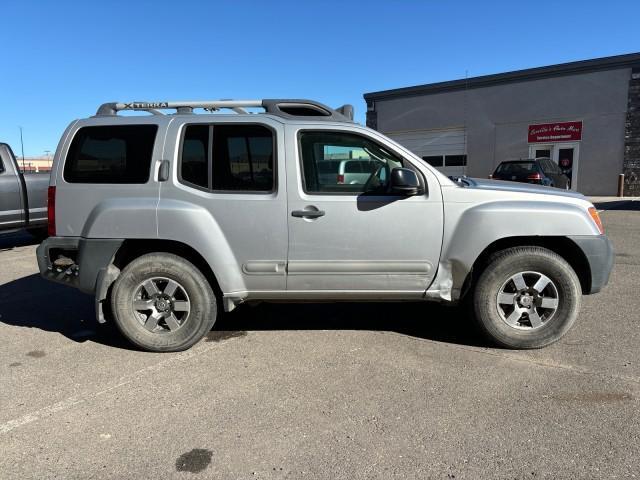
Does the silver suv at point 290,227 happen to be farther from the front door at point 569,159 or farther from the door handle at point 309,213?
the front door at point 569,159

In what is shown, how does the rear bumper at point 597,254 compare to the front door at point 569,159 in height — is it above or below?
below

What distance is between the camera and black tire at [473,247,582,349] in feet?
12.8

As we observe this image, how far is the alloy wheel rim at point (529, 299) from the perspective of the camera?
12.9ft

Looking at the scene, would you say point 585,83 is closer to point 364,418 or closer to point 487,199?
point 487,199

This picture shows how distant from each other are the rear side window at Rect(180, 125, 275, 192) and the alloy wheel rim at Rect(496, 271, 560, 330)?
2.15 meters

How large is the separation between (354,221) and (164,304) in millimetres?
1744

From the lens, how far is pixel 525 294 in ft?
13.1

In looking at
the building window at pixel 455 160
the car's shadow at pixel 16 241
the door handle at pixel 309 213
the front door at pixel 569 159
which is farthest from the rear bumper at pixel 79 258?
the building window at pixel 455 160

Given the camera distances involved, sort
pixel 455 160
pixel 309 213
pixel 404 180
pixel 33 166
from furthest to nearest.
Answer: pixel 33 166 < pixel 455 160 < pixel 309 213 < pixel 404 180

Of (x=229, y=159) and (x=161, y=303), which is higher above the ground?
(x=229, y=159)

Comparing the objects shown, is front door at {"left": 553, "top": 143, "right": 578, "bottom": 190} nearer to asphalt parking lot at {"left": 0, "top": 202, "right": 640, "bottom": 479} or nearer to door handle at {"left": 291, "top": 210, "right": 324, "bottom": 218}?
asphalt parking lot at {"left": 0, "top": 202, "right": 640, "bottom": 479}

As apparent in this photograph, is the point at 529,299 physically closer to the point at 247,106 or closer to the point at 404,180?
the point at 404,180

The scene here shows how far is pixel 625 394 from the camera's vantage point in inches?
127

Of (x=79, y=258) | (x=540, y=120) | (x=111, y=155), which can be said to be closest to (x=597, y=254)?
(x=111, y=155)
